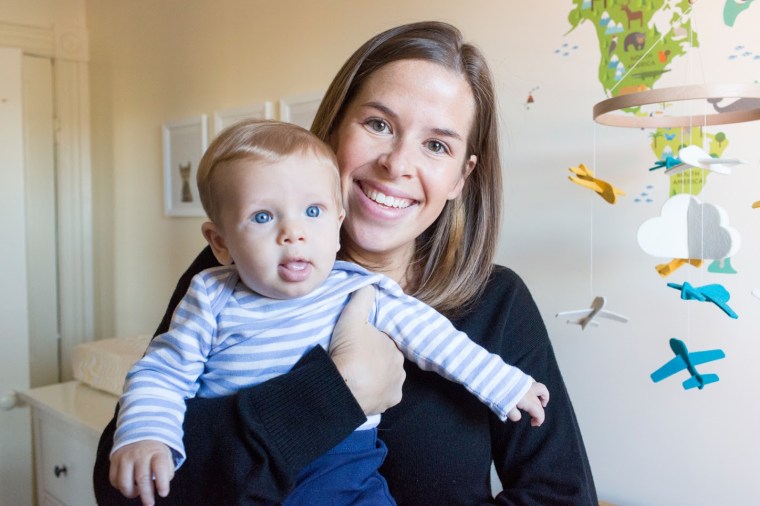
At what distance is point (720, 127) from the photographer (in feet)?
4.54

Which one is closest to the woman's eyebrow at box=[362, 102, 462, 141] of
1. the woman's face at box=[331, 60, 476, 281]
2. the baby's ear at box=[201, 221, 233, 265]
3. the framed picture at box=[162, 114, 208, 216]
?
the woman's face at box=[331, 60, 476, 281]

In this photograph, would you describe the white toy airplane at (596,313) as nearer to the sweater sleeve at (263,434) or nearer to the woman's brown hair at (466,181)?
the woman's brown hair at (466,181)

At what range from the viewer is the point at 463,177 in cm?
127

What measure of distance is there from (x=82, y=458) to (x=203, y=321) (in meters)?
1.52

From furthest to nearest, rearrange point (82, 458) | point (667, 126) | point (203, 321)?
point (82, 458) < point (667, 126) < point (203, 321)

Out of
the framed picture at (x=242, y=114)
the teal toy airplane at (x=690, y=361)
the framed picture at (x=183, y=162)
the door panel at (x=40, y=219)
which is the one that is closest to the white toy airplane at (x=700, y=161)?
the teal toy airplane at (x=690, y=361)

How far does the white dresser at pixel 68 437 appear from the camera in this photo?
2132 millimetres

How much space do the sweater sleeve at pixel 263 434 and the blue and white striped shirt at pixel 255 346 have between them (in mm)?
35

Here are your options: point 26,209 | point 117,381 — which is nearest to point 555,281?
point 117,381

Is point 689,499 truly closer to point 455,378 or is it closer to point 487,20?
point 455,378

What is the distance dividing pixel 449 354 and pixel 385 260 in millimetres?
287

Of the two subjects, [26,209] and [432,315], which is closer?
[432,315]

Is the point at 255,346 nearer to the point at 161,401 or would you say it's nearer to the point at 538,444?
the point at 161,401

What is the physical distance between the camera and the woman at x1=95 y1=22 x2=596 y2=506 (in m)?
0.89
